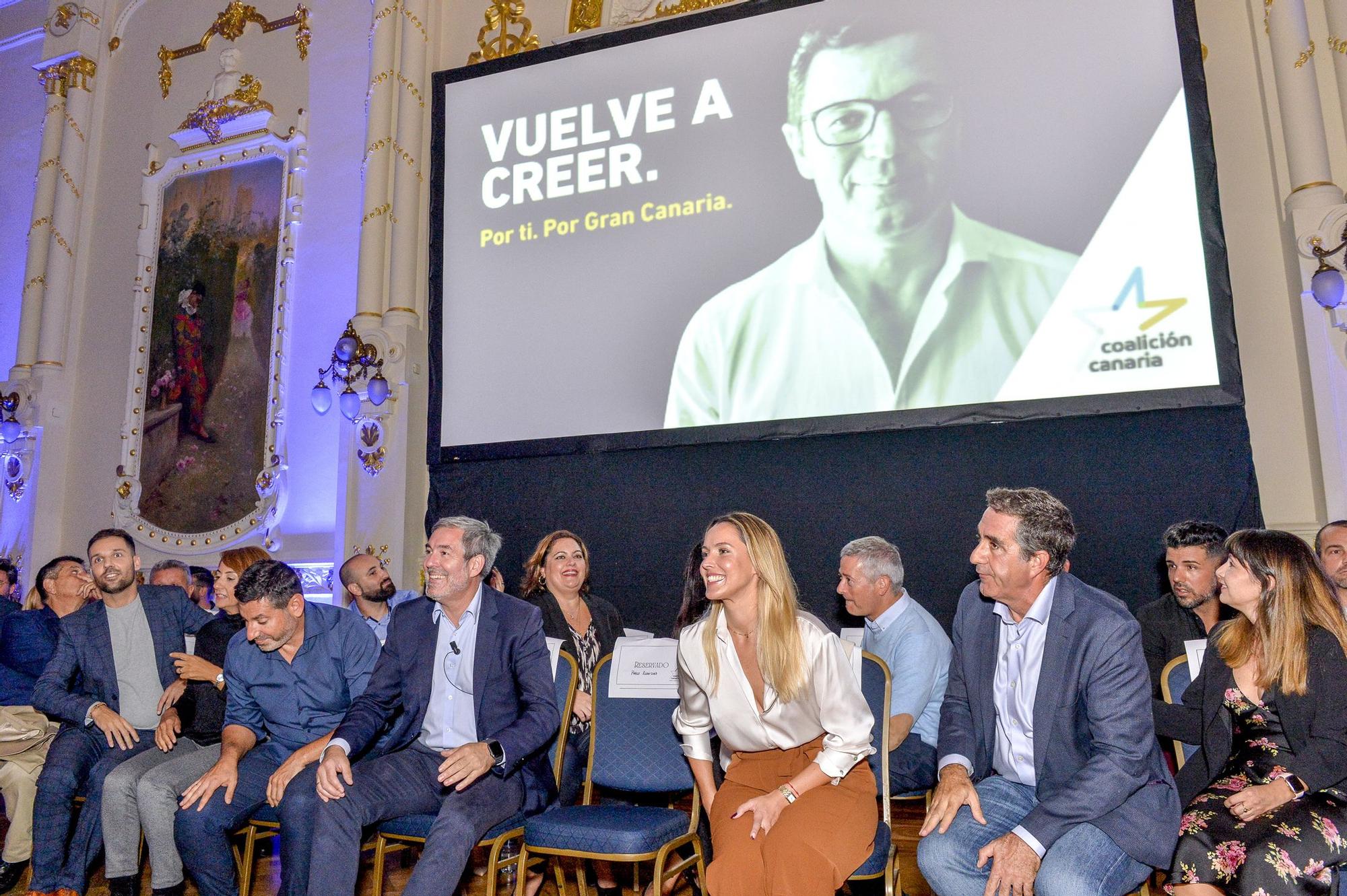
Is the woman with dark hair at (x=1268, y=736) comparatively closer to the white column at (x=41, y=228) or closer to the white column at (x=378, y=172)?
the white column at (x=378, y=172)

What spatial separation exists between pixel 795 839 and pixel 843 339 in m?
3.24

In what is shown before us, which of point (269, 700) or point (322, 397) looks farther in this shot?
point (322, 397)

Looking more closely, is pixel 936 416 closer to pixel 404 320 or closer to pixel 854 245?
pixel 854 245

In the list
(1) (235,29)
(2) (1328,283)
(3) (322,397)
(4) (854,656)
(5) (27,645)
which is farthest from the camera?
(1) (235,29)

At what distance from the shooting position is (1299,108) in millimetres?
4781

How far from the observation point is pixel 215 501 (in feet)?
23.2

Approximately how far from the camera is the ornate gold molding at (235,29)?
7402 millimetres

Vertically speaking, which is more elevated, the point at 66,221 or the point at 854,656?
the point at 66,221

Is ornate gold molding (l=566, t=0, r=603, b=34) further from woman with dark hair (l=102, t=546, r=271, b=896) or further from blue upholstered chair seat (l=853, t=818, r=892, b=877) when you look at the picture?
blue upholstered chair seat (l=853, t=818, r=892, b=877)

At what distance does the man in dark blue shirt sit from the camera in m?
2.88

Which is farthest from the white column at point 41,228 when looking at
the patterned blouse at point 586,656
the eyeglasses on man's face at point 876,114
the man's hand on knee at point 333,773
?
the man's hand on knee at point 333,773

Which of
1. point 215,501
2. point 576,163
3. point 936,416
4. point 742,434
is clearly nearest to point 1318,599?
point 936,416

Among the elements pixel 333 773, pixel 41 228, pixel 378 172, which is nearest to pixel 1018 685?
pixel 333 773

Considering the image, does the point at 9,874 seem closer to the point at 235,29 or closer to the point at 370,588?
the point at 370,588
